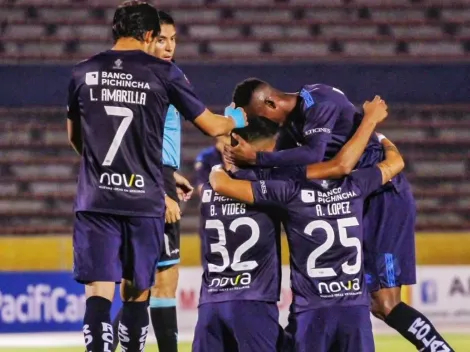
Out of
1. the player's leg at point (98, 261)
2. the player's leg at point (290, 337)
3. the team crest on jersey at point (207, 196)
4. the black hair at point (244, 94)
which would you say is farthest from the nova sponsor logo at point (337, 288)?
the black hair at point (244, 94)

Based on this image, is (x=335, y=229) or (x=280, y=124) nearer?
(x=335, y=229)

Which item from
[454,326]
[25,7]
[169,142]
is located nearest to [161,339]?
[169,142]

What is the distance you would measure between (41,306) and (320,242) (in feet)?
17.4

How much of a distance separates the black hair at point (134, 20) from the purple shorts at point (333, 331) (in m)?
1.30

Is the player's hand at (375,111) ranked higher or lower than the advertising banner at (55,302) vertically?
higher

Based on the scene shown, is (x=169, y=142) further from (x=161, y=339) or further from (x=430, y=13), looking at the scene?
(x=430, y=13)

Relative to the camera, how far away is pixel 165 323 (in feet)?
16.7

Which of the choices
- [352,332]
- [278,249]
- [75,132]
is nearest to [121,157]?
[75,132]

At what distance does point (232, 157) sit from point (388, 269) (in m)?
1.05

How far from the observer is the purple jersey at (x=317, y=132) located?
15.4 ft

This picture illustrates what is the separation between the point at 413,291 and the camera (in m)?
9.81

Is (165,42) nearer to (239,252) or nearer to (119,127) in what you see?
(119,127)

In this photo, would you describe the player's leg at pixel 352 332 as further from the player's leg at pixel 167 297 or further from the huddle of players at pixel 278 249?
the player's leg at pixel 167 297

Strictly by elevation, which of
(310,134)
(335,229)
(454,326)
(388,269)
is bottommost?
(454,326)
